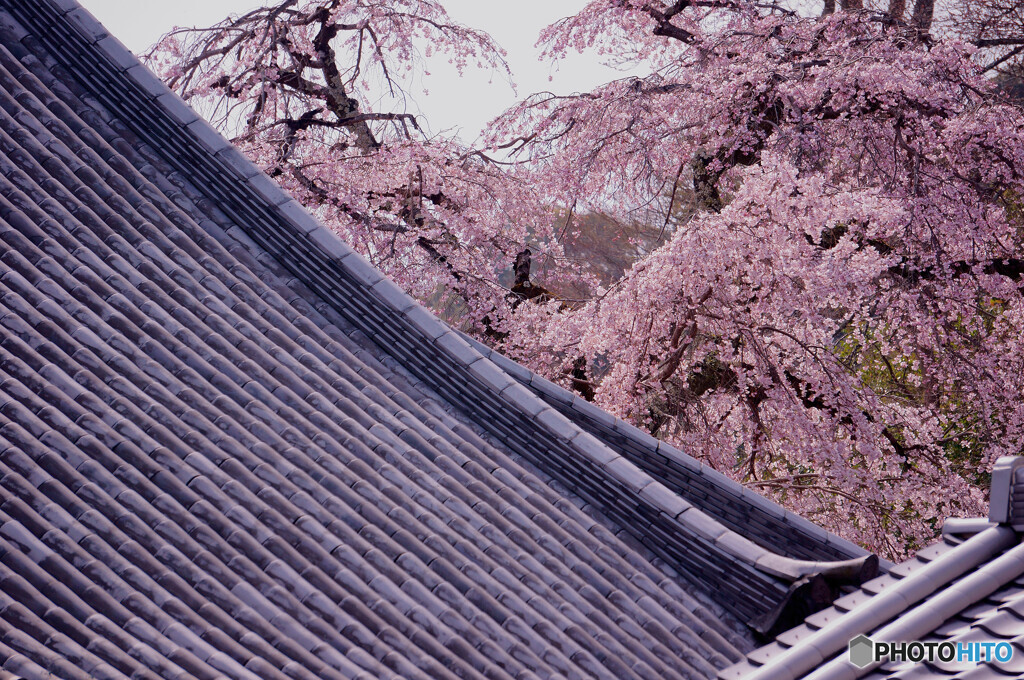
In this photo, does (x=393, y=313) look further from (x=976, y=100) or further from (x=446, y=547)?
(x=976, y=100)

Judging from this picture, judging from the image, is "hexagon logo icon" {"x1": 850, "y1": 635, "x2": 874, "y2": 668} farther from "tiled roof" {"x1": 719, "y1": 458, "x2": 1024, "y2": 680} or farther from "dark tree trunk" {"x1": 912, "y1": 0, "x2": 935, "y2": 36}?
"dark tree trunk" {"x1": 912, "y1": 0, "x2": 935, "y2": 36}

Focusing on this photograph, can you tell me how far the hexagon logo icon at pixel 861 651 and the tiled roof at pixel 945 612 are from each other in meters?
0.02

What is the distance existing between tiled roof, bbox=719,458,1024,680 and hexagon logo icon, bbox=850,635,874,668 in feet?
0.06

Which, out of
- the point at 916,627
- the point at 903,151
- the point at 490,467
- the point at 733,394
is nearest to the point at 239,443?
the point at 490,467

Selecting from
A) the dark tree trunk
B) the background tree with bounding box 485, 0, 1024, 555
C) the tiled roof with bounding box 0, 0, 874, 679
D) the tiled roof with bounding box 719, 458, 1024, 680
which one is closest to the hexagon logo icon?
the tiled roof with bounding box 719, 458, 1024, 680

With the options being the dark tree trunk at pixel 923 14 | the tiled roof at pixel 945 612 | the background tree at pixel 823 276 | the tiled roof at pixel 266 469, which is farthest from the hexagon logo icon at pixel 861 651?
the dark tree trunk at pixel 923 14

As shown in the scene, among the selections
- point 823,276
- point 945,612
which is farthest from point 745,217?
point 945,612

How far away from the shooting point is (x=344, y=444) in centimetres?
479

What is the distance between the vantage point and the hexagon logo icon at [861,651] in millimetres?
3307

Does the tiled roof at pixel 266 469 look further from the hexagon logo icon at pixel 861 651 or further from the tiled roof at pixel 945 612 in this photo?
the hexagon logo icon at pixel 861 651

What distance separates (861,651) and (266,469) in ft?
9.53

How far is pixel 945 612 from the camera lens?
344 centimetres

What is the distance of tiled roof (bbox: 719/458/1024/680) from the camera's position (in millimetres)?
3176

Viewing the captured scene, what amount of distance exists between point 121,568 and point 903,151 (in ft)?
29.4
